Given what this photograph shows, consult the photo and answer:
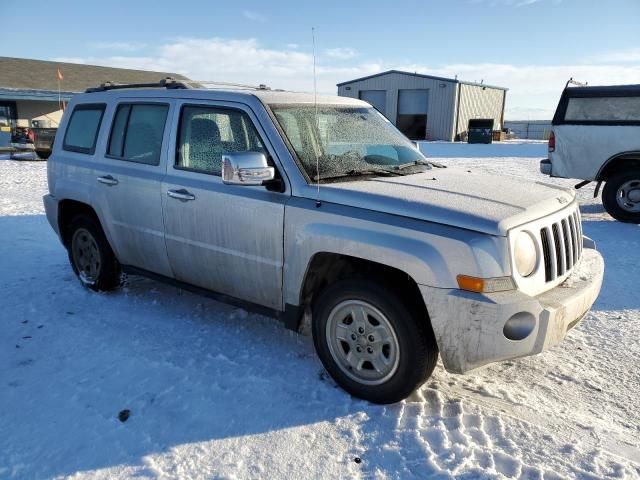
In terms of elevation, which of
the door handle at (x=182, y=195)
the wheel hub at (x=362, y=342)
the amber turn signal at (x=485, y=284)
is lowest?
the wheel hub at (x=362, y=342)

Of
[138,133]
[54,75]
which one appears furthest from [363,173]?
[54,75]

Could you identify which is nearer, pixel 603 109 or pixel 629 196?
pixel 629 196

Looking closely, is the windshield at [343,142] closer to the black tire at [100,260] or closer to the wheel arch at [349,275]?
the wheel arch at [349,275]

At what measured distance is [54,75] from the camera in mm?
28078

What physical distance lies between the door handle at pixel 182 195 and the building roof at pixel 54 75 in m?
21.6

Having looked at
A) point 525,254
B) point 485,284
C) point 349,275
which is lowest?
point 349,275

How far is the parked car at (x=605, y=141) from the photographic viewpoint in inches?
328

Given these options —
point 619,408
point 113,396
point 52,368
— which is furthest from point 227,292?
point 619,408

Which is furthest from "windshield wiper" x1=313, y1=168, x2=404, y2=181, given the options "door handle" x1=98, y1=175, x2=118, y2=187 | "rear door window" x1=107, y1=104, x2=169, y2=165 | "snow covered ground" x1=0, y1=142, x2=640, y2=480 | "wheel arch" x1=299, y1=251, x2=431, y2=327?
"door handle" x1=98, y1=175, x2=118, y2=187

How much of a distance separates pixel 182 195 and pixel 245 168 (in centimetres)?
96

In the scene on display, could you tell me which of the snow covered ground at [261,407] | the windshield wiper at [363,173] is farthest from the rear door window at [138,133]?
the windshield wiper at [363,173]

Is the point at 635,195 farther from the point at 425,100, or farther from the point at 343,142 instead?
the point at 425,100

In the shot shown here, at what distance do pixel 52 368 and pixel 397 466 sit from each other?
8.23ft

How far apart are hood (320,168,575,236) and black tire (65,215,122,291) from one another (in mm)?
2658
